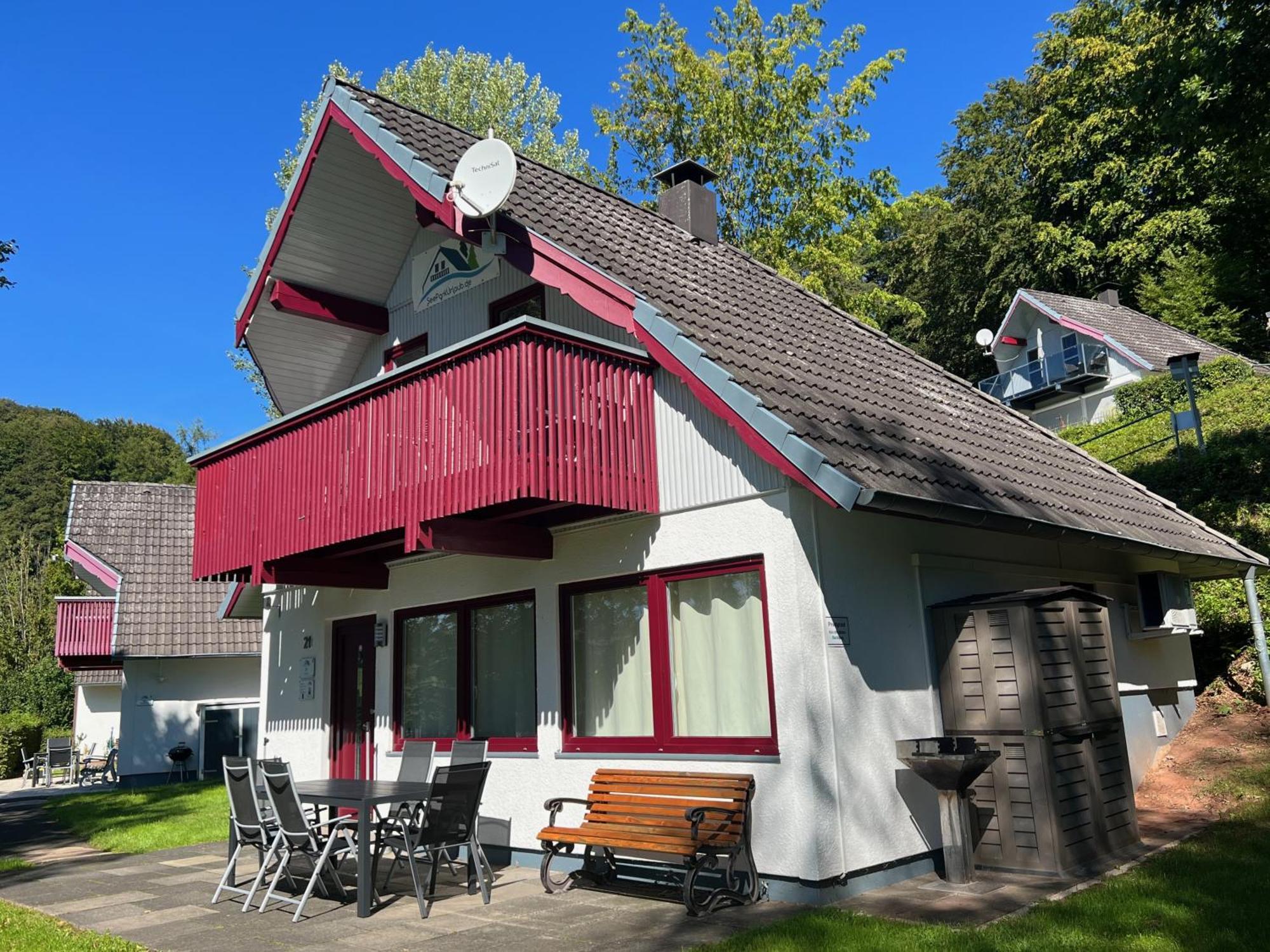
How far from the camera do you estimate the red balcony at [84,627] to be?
2170 centimetres

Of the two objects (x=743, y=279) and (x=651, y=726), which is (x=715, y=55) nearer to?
(x=743, y=279)

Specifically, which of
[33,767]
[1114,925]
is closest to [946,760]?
[1114,925]

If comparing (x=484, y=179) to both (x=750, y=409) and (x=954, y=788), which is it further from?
(x=954, y=788)

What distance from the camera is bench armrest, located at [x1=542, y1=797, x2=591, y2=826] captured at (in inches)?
320

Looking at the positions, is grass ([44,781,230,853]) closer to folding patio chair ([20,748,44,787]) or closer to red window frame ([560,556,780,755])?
folding patio chair ([20,748,44,787])

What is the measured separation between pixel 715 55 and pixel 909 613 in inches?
773

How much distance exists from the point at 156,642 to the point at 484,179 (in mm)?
16290

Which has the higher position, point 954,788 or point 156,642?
point 156,642

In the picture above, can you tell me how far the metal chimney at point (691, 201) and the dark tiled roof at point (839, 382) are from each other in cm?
28

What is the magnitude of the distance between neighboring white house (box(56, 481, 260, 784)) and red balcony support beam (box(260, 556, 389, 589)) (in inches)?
470

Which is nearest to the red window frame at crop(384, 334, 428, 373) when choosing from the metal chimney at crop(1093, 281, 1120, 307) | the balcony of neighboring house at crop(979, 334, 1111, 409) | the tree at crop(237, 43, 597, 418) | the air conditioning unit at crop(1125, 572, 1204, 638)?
the air conditioning unit at crop(1125, 572, 1204, 638)

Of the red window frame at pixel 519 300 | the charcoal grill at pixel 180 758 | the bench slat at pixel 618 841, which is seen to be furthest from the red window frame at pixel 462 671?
the charcoal grill at pixel 180 758

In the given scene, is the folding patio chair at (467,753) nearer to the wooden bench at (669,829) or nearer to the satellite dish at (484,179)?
the wooden bench at (669,829)

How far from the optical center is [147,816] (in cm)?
1498
